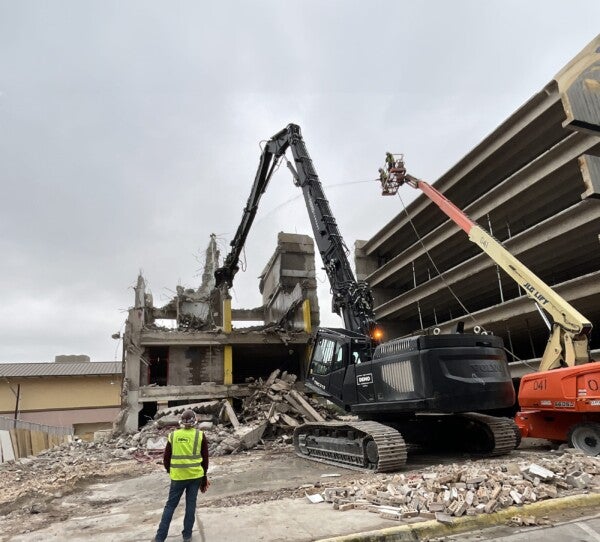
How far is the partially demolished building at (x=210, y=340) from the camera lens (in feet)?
56.0

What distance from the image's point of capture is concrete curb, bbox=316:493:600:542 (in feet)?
14.1

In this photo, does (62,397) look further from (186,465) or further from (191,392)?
(186,465)

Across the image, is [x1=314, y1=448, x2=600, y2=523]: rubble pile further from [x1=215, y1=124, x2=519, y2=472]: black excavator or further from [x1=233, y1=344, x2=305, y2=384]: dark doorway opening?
[x1=233, y1=344, x2=305, y2=384]: dark doorway opening

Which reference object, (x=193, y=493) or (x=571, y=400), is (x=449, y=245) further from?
(x=193, y=493)

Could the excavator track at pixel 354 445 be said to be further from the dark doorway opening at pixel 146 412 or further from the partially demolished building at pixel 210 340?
the dark doorway opening at pixel 146 412

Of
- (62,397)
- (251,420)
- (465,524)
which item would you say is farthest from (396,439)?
(62,397)

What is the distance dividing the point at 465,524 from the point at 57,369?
1379 inches

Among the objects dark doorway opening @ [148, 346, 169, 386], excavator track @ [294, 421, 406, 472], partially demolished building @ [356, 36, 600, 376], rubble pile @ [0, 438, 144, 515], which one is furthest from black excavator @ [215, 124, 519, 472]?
dark doorway opening @ [148, 346, 169, 386]

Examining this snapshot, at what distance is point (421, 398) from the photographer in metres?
7.90

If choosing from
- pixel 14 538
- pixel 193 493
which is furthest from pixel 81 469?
pixel 193 493

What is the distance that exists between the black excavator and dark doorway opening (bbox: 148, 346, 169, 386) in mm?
9173

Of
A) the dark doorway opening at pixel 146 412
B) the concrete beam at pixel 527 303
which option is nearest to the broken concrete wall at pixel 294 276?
the concrete beam at pixel 527 303

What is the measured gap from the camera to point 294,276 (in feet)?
69.2

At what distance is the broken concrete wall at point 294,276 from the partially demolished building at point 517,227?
4.85 meters
